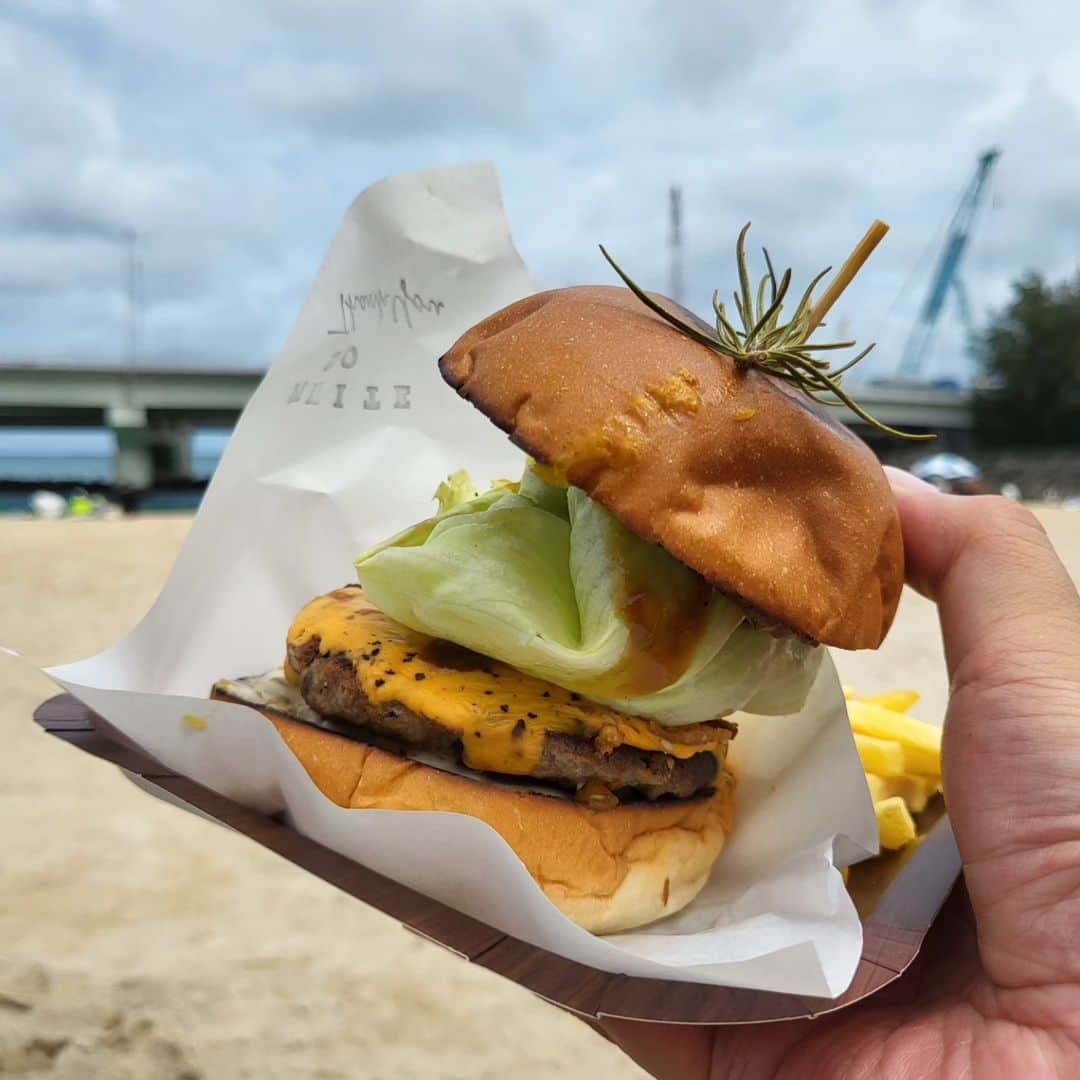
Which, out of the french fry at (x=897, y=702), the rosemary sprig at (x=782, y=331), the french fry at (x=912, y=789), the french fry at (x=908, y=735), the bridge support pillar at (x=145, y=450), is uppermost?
the rosemary sprig at (x=782, y=331)

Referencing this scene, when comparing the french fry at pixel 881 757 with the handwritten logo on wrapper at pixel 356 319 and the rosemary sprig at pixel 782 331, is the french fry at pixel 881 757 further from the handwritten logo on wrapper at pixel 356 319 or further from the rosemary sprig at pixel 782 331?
the handwritten logo on wrapper at pixel 356 319

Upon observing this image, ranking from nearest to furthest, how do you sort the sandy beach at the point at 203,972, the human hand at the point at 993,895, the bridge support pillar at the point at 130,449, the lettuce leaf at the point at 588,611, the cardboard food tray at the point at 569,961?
the cardboard food tray at the point at 569,961
the human hand at the point at 993,895
the lettuce leaf at the point at 588,611
the sandy beach at the point at 203,972
the bridge support pillar at the point at 130,449

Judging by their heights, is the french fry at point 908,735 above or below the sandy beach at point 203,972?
above

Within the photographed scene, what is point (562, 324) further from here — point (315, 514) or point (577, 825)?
point (315, 514)

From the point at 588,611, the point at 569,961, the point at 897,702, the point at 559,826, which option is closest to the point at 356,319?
the point at 588,611

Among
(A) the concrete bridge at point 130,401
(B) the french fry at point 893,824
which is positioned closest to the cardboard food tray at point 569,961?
(B) the french fry at point 893,824
